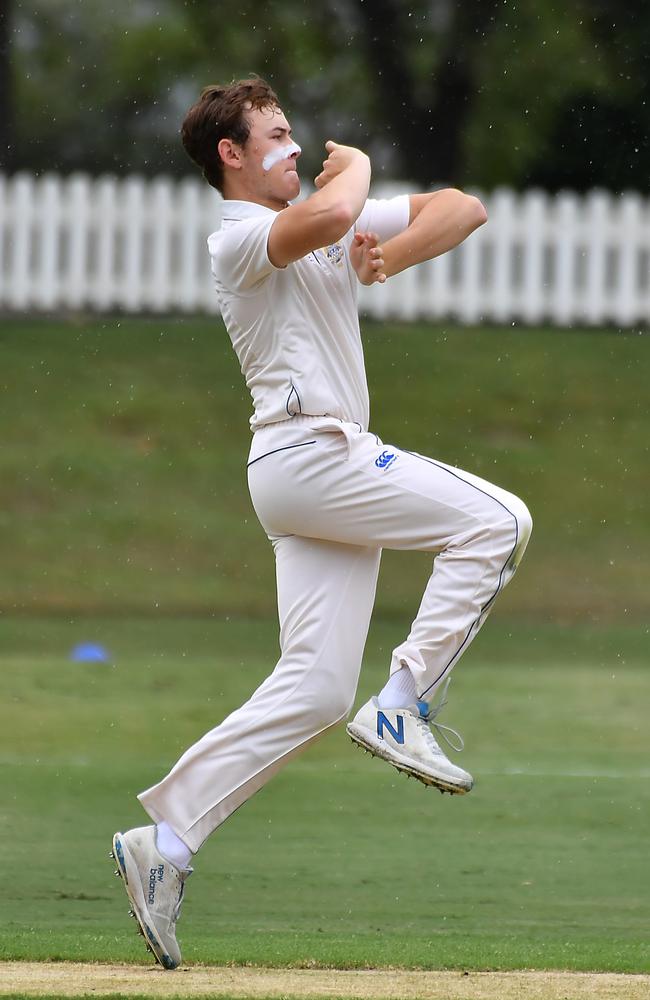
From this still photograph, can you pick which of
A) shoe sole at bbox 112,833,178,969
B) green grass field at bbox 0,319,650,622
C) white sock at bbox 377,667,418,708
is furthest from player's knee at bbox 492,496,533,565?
green grass field at bbox 0,319,650,622

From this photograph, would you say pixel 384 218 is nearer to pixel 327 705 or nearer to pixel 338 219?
pixel 338 219

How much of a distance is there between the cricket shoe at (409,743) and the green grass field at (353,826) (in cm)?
85

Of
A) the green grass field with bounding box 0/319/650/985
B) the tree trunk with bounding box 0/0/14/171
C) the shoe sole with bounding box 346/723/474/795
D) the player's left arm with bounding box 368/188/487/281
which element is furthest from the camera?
the tree trunk with bounding box 0/0/14/171

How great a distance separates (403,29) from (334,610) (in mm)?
25181

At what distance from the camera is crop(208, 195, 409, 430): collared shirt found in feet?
16.7

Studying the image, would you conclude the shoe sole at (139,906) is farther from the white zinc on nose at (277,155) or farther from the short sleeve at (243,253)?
the white zinc on nose at (277,155)

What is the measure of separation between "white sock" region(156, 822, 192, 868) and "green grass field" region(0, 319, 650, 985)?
19.5 inches

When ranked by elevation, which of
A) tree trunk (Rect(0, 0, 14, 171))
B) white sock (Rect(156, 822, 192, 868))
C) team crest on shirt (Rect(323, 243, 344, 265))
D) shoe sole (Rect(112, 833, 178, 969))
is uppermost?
tree trunk (Rect(0, 0, 14, 171))

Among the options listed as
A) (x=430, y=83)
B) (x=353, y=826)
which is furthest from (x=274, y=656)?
(x=430, y=83)

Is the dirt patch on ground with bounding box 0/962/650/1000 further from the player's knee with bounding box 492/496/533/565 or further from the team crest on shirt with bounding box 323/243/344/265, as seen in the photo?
the team crest on shirt with bounding box 323/243/344/265

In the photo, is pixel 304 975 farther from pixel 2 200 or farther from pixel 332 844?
pixel 2 200

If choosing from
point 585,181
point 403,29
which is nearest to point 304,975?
point 585,181

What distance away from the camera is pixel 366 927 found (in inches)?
244

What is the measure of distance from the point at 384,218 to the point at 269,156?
50 centimetres
